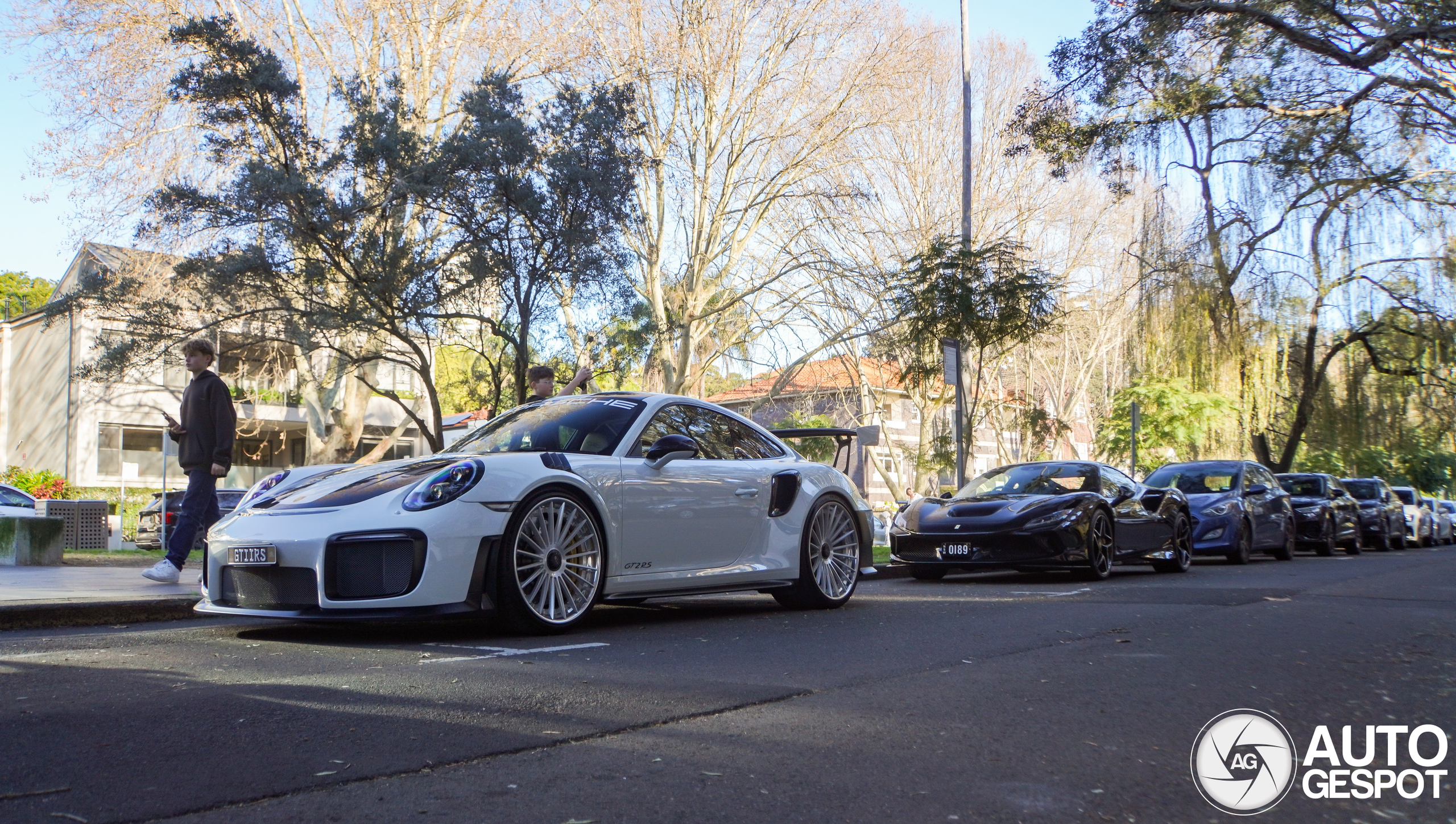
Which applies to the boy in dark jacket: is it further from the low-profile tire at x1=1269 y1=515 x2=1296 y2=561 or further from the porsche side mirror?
the low-profile tire at x1=1269 y1=515 x2=1296 y2=561

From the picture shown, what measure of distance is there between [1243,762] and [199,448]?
749 cm

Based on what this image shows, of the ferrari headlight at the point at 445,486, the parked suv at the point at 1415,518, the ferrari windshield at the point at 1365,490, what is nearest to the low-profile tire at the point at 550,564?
the ferrari headlight at the point at 445,486

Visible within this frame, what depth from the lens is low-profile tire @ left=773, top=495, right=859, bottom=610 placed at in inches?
314

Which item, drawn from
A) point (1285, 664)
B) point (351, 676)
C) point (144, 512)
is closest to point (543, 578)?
point (351, 676)

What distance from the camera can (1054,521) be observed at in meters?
11.5

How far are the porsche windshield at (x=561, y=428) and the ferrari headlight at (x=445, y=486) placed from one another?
711 mm

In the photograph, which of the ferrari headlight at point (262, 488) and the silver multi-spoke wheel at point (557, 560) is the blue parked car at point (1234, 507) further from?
the ferrari headlight at point (262, 488)

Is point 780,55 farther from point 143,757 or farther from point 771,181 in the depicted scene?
point 143,757

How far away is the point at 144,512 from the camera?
22.5 metres

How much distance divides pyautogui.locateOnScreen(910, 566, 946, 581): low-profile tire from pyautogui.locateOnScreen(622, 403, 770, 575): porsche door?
507 cm

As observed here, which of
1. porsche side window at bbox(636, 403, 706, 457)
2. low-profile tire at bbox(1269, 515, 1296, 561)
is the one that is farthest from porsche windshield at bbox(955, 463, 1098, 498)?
low-profile tire at bbox(1269, 515, 1296, 561)

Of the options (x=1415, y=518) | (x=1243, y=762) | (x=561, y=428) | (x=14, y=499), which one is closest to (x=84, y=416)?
(x=14, y=499)

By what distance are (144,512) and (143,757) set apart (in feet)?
70.9

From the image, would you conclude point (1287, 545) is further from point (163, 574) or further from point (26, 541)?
point (26, 541)
